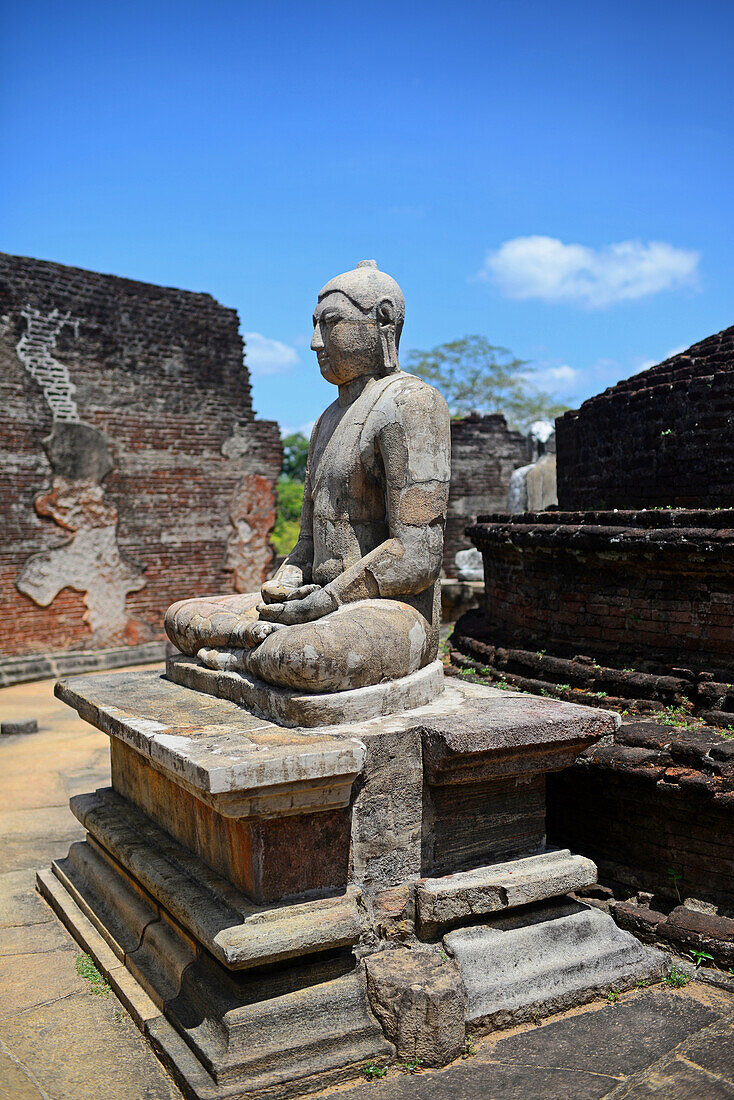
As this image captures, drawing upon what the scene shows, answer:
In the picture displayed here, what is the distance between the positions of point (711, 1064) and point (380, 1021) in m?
0.85

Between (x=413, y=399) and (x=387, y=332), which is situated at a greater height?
(x=387, y=332)

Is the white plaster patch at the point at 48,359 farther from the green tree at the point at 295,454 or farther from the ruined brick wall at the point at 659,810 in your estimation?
the green tree at the point at 295,454

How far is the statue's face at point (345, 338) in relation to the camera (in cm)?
312

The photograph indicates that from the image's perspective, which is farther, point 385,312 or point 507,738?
point 385,312

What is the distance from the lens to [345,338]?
314 cm

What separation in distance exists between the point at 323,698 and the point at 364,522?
Result: 0.83m

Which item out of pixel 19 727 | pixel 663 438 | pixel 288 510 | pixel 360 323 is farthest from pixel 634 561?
pixel 288 510

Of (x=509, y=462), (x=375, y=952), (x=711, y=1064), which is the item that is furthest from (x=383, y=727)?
(x=509, y=462)

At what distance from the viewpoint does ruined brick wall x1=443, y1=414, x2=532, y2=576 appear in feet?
43.7

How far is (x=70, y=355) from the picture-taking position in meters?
8.74

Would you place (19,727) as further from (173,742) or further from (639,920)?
(639,920)

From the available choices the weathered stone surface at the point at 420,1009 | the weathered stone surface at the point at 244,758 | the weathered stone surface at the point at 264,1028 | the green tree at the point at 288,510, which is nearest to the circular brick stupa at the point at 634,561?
the weathered stone surface at the point at 420,1009

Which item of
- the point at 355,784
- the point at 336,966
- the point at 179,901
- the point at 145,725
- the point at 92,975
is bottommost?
the point at 92,975

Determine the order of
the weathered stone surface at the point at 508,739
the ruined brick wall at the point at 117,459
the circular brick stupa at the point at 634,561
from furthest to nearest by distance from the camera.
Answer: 1. the ruined brick wall at the point at 117,459
2. the circular brick stupa at the point at 634,561
3. the weathered stone surface at the point at 508,739
